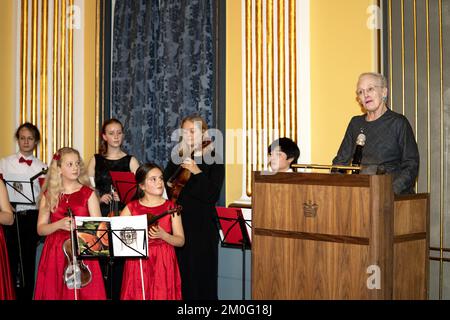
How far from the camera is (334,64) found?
17.9 ft

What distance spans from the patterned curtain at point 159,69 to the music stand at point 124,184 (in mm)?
1197

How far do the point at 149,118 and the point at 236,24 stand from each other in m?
1.29

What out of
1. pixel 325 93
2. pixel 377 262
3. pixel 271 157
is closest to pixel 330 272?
pixel 377 262

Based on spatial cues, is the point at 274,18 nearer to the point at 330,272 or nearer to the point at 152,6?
the point at 152,6

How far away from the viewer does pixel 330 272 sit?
10.9 ft

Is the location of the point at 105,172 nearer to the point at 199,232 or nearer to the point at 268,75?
the point at 199,232

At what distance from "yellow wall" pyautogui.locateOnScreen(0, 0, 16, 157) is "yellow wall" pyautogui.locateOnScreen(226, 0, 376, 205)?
139 inches

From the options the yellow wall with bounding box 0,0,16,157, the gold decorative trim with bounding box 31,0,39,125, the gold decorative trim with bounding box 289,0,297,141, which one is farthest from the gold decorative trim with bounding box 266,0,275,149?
the yellow wall with bounding box 0,0,16,157

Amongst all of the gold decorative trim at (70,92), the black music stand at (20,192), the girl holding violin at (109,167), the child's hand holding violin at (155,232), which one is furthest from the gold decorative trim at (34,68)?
the child's hand holding violin at (155,232)

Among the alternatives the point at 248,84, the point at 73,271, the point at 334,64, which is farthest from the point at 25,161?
the point at 334,64

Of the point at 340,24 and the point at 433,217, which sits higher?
the point at 340,24

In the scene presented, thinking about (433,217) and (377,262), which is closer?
(377,262)

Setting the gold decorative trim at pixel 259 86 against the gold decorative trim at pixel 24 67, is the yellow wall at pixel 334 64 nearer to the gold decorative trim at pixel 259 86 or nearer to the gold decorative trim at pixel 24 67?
the gold decorative trim at pixel 259 86

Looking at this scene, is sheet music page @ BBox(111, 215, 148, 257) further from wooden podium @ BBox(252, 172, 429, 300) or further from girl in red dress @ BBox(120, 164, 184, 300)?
wooden podium @ BBox(252, 172, 429, 300)
